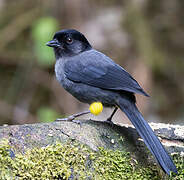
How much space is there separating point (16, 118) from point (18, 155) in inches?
189

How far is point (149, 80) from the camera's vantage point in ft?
24.8

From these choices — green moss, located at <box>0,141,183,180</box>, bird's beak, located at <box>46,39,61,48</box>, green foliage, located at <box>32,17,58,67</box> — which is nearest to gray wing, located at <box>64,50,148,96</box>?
bird's beak, located at <box>46,39,61,48</box>

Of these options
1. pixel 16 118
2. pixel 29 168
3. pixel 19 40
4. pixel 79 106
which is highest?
pixel 29 168

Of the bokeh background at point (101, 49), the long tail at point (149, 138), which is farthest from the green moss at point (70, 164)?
the bokeh background at point (101, 49)

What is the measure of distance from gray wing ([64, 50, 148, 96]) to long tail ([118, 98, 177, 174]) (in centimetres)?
17

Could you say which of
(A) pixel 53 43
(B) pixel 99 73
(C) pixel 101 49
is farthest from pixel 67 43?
(C) pixel 101 49

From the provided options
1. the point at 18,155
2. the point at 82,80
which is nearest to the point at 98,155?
the point at 18,155

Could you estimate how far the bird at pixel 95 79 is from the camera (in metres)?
3.59

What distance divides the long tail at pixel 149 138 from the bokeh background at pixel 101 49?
351 centimetres

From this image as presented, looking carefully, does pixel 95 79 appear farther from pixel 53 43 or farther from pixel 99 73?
pixel 53 43

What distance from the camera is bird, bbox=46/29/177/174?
3592 mm

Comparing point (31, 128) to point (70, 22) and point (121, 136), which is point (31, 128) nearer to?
point (121, 136)

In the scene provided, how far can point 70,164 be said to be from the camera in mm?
2812

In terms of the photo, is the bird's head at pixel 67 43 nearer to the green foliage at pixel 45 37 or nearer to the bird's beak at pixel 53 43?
the bird's beak at pixel 53 43
